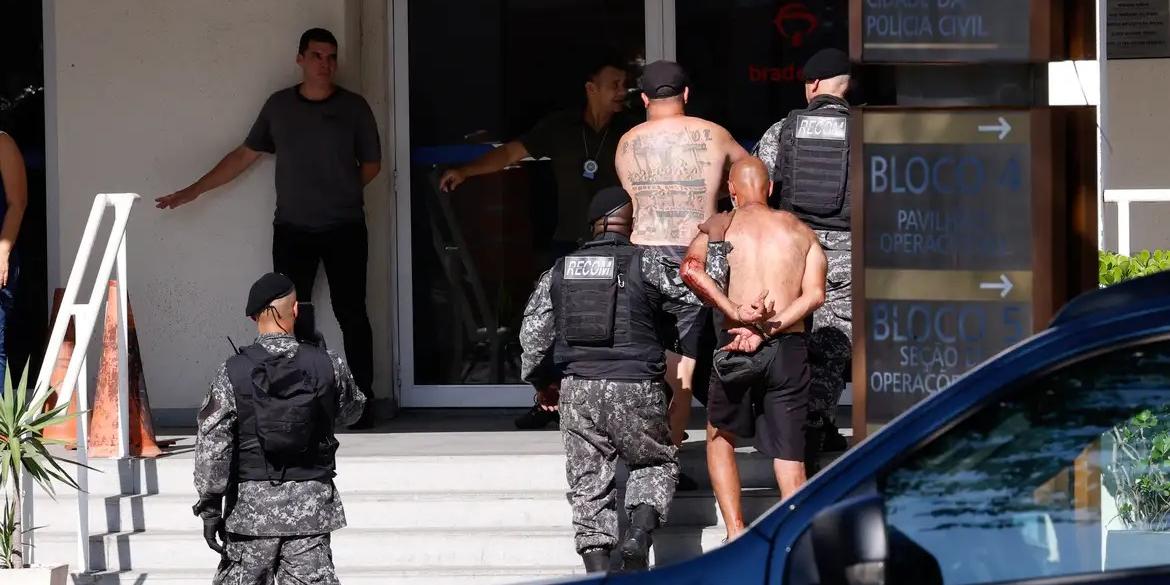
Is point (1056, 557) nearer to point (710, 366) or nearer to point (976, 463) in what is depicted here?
point (976, 463)

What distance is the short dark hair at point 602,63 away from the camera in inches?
379

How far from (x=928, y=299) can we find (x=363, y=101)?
15.6 ft

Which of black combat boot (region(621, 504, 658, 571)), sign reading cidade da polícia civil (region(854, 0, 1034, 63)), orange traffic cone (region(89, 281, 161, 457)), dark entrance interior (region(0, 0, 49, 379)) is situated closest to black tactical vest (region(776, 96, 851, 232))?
black combat boot (region(621, 504, 658, 571))

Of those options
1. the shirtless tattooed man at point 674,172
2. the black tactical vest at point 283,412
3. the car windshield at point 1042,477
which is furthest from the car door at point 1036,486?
the shirtless tattooed man at point 674,172

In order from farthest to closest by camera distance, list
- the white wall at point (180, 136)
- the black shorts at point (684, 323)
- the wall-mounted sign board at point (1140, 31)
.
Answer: the white wall at point (180, 136) → the wall-mounted sign board at point (1140, 31) → the black shorts at point (684, 323)

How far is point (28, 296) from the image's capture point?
9922 mm

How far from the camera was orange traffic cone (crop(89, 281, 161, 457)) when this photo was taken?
8.12 metres

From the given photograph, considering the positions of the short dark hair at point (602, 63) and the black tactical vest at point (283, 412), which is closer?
the black tactical vest at point (283, 412)

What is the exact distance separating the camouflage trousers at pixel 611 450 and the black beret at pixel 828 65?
1.68m

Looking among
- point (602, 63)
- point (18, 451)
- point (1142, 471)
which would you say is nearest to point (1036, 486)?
point (1142, 471)

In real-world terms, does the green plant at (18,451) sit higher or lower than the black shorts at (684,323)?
lower

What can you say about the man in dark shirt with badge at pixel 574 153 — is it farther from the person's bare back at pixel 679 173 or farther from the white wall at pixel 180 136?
the person's bare back at pixel 679 173

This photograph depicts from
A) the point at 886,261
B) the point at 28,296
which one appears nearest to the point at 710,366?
the point at 886,261

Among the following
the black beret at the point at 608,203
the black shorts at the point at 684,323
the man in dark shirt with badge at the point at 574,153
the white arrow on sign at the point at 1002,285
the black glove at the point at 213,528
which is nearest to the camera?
the white arrow on sign at the point at 1002,285
